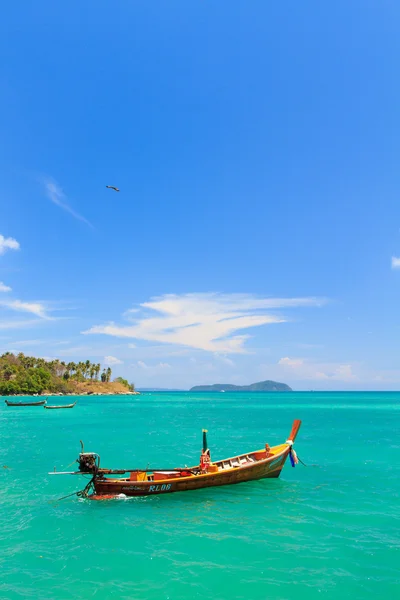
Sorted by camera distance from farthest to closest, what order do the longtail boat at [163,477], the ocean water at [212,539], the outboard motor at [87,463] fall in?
1. the longtail boat at [163,477]
2. the outboard motor at [87,463]
3. the ocean water at [212,539]

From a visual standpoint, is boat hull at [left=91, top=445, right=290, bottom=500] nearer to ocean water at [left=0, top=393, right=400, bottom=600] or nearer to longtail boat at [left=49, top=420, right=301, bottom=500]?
longtail boat at [left=49, top=420, right=301, bottom=500]

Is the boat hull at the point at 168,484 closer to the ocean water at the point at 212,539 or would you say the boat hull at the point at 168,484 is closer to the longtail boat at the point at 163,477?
the longtail boat at the point at 163,477

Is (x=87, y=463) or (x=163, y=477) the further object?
(x=163, y=477)

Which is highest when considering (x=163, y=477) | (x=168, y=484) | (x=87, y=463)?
(x=87, y=463)

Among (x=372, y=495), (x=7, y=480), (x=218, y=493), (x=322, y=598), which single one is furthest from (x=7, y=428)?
(x=322, y=598)

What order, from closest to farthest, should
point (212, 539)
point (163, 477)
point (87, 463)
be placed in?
point (212, 539), point (87, 463), point (163, 477)

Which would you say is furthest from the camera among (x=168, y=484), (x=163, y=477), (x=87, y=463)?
(x=163, y=477)

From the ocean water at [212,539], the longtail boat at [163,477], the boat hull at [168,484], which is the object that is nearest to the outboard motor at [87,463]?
the longtail boat at [163,477]

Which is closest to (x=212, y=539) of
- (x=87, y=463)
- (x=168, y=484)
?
(x=168, y=484)

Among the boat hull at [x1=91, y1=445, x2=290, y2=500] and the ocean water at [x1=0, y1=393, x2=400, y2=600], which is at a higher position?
the boat hull at [x1=91, y1=445, x2=290, y2=500]

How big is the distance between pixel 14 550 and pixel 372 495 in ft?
68.7

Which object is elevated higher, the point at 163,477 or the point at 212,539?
Result: the point at 163,477

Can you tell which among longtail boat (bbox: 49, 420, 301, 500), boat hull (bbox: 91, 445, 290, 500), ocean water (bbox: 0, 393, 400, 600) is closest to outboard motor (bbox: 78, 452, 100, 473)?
longtail boat (bbox: 49, 420, 301, 500)

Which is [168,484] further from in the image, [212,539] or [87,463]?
[212,539]
